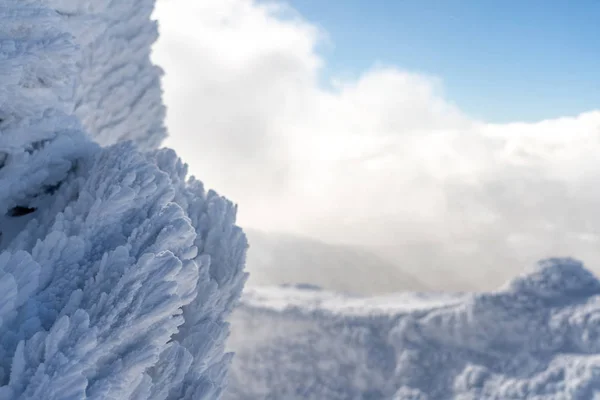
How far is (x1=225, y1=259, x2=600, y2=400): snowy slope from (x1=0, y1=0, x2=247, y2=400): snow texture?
19.6 meters

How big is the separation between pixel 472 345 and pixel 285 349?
10.2 metres

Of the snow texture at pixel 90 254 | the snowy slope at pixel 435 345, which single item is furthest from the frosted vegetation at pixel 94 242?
the snowy slope at pixel 435 345

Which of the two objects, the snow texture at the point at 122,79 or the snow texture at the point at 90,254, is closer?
the snow texture at the point at 90,254

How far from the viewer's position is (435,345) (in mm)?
24062

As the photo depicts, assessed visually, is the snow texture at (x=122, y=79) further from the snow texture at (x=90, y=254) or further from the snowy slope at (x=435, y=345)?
the snowy slope at (x=435, y=345)

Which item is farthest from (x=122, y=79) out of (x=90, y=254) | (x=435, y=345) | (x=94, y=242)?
(x=435, y=345)

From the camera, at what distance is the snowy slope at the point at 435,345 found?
21.6 m

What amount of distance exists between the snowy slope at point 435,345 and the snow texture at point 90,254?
64.5ft

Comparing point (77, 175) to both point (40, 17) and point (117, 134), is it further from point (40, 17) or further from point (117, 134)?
point (117, 134)

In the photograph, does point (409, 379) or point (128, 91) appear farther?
point (409, 379)

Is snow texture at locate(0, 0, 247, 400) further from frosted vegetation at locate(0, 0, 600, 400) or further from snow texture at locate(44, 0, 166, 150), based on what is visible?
snow texture at locate(44, 0, 166, 150)

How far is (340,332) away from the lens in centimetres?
2555

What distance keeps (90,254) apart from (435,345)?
22690 mm

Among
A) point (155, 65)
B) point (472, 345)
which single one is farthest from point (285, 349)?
point (155, 65)
